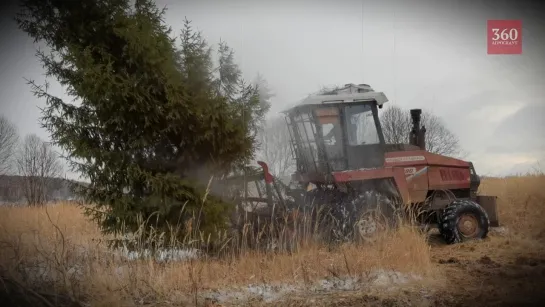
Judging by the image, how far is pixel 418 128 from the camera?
601 centimetres

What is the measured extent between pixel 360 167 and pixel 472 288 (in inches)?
97.2

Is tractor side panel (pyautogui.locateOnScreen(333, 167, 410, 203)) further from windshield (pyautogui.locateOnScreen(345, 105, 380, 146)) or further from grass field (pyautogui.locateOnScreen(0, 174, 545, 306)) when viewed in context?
grass field (pyautogui.locateOnScreen(0, 174, 545, 306))

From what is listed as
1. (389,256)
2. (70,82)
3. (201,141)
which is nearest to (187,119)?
(201,141)

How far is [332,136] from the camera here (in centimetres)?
594

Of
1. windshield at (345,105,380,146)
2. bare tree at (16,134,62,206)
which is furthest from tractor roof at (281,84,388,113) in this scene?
bare tree at (16,134,62,206)

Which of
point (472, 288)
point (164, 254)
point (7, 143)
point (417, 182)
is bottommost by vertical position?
point (472, 288)

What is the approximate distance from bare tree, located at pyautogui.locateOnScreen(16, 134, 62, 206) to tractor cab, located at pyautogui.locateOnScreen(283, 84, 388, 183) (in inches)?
116

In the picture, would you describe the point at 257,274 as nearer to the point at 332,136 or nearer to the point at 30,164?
the point at 332,136

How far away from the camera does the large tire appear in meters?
6.23

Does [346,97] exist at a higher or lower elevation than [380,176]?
higher

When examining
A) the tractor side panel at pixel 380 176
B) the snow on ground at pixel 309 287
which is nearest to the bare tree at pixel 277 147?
the tractor side panel at pixel 380 176

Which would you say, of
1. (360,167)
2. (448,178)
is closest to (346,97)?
(360,167)

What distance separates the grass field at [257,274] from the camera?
352cm

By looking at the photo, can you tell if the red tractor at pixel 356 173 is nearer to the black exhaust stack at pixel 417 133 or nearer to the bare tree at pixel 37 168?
the black exhaust stack at pixel 417 133
